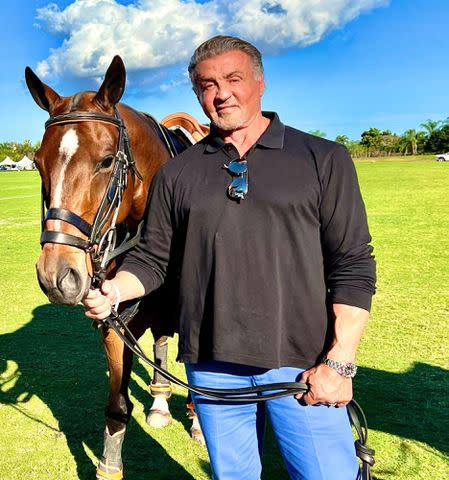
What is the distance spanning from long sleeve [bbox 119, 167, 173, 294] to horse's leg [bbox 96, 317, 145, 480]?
3.03ft

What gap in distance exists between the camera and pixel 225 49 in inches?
78.7

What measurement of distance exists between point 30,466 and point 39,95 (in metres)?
2.59

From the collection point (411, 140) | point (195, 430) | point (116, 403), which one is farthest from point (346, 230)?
point (411, 140)

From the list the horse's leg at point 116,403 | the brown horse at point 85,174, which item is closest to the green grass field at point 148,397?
the horse's leg at point 116,403

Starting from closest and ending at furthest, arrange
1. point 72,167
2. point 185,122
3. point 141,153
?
point 72,167
point 141,153
point 185,122

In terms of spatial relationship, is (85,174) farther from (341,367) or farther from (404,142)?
(404,142)

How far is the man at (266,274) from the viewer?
6.16 ft

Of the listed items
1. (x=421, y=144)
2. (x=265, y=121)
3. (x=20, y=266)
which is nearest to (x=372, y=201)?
(x=20, y=266)

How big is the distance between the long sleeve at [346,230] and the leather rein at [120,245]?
1.37 feet

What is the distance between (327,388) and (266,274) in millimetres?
487

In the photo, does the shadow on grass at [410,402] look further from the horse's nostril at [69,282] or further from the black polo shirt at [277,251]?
the horse's nostril at [69,282]

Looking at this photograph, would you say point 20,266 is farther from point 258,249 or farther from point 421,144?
point 421,144

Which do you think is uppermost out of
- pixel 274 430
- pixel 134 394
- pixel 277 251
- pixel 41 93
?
pixel 41 93

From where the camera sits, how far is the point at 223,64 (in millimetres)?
1989
